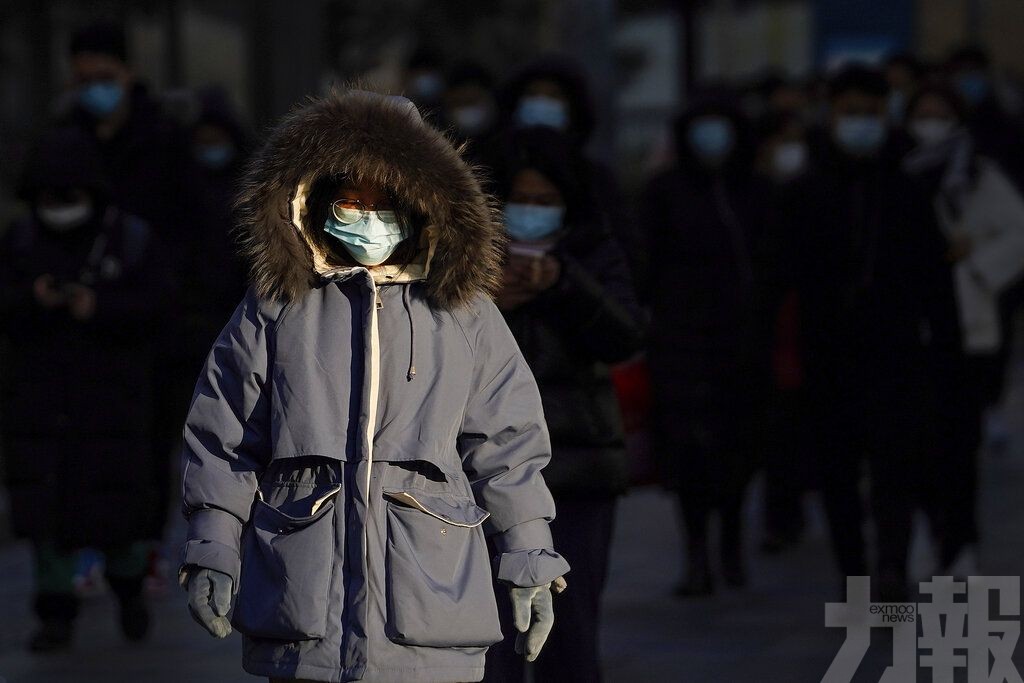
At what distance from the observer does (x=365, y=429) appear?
4.11 meters

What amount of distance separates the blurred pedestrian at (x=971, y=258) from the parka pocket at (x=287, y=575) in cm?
465

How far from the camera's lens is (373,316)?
13.6 feet

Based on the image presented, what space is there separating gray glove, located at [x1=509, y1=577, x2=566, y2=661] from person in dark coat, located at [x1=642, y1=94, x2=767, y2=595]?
14.6 feet

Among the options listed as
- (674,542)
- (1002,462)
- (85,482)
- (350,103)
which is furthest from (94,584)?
(1002,462)

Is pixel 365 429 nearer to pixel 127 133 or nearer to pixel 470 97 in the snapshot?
pixel 127 133

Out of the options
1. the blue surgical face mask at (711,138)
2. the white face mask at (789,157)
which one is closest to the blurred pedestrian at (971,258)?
the blue surgical face mask at (711,138)

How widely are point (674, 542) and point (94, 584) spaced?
280 cm

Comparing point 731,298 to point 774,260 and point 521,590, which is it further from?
point 521,590

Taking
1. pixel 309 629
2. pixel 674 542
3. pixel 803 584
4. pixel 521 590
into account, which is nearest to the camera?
pixel 309 629

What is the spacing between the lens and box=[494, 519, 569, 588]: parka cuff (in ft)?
13.9

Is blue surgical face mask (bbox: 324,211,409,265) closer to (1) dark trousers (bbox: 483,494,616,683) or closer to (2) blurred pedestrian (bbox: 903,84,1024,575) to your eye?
(1) dark trousers (bbox: 483,494,616,683)

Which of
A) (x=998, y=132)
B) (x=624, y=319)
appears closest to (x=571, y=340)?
(x=624, y=319)

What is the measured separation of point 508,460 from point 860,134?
415 cm

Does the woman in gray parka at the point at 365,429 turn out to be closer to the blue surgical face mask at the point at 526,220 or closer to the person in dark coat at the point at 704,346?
the blue surgical face mask at the point at 526,220
